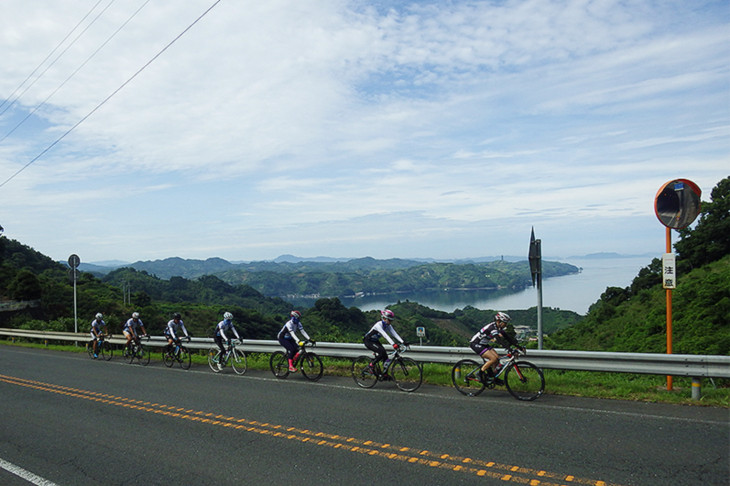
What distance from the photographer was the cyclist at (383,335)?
991 cm

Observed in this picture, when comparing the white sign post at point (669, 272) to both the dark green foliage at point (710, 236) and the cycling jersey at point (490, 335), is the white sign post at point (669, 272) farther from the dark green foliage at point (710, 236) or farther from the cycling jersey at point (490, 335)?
the dark green foliage at point (710, 236)

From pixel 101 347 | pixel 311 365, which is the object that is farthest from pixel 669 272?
pixel 101 347

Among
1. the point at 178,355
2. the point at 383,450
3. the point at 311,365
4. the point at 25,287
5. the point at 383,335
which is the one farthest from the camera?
the point at 25,287

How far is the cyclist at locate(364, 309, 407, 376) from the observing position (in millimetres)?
9914

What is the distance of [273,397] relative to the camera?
9656 mm

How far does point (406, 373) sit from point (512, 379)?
2.19 meters

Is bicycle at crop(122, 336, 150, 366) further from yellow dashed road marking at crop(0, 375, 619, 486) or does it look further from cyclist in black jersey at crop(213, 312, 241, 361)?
yellow dashed road marking at crop(0, 375, 619, 486)

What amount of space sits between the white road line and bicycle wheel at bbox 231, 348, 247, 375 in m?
6.95

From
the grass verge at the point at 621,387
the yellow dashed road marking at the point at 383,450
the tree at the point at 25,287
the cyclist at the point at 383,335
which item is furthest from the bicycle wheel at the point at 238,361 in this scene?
the tree at the point at 25,287

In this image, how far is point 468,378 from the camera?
912 cm

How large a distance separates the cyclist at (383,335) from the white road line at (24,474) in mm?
5943

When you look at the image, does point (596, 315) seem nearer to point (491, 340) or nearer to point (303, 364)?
point (303, 364)

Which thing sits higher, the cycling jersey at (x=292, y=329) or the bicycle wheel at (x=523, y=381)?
the cycling jersey at (x=292, y=329)

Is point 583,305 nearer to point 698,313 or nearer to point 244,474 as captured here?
point 698,313
